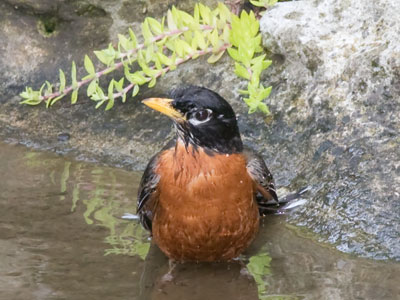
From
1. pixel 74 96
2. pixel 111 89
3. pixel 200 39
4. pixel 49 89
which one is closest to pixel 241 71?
pixel 200 39

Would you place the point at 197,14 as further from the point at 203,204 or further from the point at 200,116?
the point at 203,204

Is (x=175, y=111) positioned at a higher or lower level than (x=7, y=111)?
higher

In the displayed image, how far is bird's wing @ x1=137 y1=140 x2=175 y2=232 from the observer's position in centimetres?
429

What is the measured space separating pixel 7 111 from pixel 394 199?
10.2 ft

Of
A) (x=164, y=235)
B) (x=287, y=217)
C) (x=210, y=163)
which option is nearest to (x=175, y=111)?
(x=210, y=163)

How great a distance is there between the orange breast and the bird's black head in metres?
0.06

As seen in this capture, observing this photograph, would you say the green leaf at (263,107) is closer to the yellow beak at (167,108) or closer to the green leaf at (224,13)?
the green leaf at (224,13)

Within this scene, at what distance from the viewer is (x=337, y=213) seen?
4.49 m

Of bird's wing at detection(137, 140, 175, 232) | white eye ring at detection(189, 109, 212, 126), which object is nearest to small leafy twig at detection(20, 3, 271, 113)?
bird's wing at detection(137, 140, 175, 232)

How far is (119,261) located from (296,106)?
1.59m

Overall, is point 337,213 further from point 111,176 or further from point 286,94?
point 111,176

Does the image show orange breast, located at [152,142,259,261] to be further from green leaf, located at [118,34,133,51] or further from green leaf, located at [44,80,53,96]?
green leaf, located at [44,80,53,96]

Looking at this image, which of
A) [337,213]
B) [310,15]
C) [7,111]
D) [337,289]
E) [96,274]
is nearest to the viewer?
[337,289]

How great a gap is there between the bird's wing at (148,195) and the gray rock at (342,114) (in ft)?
2.78
